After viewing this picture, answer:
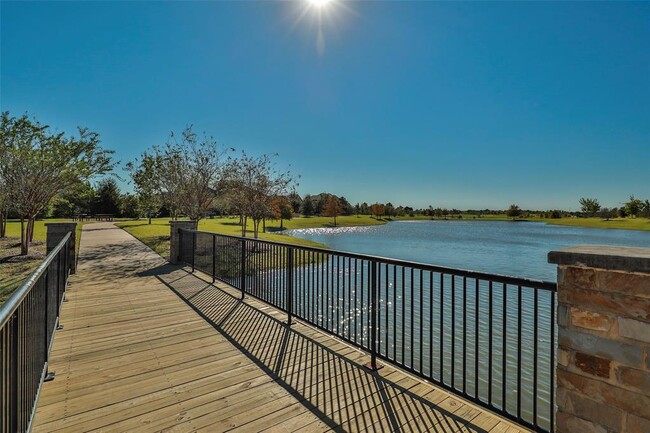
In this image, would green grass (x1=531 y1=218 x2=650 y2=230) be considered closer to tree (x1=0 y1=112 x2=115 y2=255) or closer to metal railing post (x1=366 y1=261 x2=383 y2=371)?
metal railing post (x1=366 y1=261 x2=383 y2=371)

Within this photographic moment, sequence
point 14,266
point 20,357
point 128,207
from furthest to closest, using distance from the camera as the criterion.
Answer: point 128,207 → point 14,266 → point 20,357

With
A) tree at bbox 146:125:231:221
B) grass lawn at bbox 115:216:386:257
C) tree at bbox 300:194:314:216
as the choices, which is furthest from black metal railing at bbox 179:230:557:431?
tree at bbox 300:194:314:216

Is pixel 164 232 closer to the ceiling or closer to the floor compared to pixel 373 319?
closer to the floor

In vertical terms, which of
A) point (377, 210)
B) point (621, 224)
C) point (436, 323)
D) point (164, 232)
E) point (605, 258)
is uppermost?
point (377, 210)

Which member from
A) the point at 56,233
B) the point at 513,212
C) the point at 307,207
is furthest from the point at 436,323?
the point at 513,212

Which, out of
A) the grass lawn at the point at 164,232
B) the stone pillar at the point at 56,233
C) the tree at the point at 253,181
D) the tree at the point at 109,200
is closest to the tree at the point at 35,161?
the grass lawn at the point at 164,232

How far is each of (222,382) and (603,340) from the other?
8.45 ft

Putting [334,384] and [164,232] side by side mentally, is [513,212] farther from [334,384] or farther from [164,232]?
[334,384]

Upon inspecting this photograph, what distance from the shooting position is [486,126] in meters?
17.5

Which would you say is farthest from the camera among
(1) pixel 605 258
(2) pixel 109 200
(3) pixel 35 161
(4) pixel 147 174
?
(2) pixel 109 200

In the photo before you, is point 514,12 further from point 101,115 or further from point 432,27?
point 101,115

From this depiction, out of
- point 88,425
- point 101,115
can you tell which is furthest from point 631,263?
point 101,115

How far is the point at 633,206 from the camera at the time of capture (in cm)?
5825

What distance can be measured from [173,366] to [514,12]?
32.7 feet
